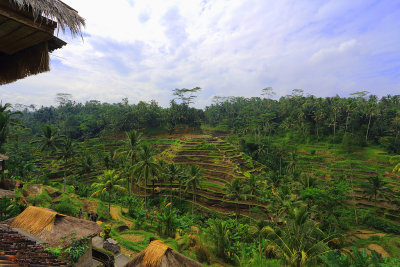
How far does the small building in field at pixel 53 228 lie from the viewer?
6.92 m

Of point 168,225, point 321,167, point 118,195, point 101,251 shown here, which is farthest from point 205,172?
point 101,251

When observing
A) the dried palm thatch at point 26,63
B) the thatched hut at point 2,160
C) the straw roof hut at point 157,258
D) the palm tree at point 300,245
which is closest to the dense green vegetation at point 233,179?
the palm tree at point 300,245

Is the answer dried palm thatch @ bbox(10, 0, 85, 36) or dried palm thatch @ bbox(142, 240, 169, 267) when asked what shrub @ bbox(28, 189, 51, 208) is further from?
dried palm thatch @ bbox(10, 0, 85, 36)

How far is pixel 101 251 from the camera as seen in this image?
9.30 meters

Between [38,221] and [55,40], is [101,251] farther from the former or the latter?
[55,40]

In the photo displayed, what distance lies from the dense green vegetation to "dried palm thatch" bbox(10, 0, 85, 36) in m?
9.34

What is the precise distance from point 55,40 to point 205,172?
34.2 m

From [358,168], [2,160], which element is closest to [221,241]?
[2,160]

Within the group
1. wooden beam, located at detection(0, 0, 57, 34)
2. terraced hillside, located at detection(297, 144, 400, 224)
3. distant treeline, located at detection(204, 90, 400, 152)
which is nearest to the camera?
wooden beam, located at detection(0, 0, 57, 34)

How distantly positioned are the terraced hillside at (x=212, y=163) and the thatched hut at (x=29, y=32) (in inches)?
1029

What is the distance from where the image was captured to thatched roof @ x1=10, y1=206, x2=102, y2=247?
6.99 meters

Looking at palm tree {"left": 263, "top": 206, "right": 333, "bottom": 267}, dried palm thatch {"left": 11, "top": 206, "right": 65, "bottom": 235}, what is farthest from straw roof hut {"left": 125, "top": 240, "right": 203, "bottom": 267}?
palm tree {"left": 263, "top": 206, "right": 333, "bottom": 267}

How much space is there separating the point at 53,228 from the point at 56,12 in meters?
7.69

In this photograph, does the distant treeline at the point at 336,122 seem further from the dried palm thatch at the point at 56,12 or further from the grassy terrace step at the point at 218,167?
the dried palm thatch at the point at 56,12
